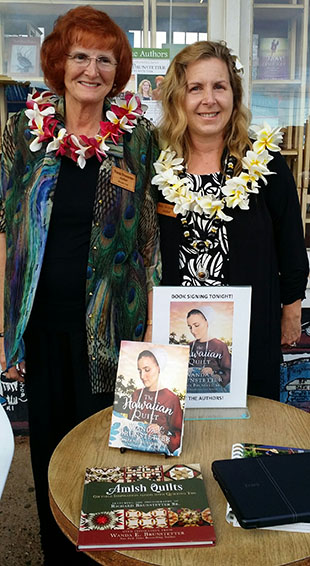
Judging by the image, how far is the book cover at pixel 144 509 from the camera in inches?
34.0

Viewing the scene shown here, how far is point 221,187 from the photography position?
163cm

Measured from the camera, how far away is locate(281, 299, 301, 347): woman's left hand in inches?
71.0

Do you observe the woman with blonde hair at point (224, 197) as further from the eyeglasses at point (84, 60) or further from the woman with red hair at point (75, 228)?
the eyeglasses at point (84, 60)

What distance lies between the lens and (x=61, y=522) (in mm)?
953

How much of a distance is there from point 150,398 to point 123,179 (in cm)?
71

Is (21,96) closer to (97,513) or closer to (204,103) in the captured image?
(204,103)

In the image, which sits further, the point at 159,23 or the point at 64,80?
the point at 159,23

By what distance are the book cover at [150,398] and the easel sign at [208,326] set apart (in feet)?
0.29

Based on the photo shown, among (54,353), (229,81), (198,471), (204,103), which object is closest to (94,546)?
(198,471)

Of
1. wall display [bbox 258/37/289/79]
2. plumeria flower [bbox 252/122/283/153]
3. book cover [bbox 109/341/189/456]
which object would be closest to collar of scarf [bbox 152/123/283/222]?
plumeria flower [bbox 252/122/283/153]

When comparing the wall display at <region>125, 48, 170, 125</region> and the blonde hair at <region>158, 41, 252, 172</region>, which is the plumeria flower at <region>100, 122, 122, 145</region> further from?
the wall display at <region>125, 48, 170, 125</region>

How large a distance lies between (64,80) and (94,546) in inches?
50.0

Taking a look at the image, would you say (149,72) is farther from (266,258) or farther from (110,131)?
(266,258)

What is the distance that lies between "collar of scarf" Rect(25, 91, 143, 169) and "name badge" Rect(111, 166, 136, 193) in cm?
5
